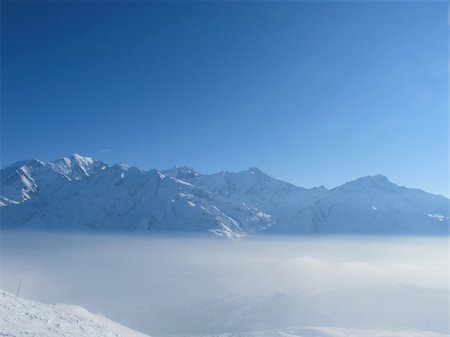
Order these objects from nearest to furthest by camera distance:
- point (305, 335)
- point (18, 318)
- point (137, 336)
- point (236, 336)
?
point (18, 318) < point (137, 336) < point (305, 335) < point (236, 336)

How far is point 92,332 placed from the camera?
48.0m

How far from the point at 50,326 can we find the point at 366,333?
157002 mm

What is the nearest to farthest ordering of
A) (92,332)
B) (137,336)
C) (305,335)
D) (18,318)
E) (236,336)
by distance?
(18,318), (92,332), (137,336), (305,335), (236,336)

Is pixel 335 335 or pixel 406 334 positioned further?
pixel 406 334

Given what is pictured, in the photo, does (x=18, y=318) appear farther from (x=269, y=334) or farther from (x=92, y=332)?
(x=269, y=334)

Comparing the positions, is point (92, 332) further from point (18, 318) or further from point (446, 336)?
point (446, 336)

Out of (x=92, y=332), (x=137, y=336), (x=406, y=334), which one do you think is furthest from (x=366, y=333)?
(x=92, y=332)

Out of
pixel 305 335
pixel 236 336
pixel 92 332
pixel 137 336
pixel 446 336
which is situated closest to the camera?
pixel 92 332

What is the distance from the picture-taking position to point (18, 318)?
4084 cm

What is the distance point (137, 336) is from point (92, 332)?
7125 cm

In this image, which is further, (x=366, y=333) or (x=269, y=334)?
(x=366, y=333)

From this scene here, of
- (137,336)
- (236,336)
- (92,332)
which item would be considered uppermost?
(92,332)


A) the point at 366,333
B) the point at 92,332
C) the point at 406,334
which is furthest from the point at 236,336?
the point at 92,332

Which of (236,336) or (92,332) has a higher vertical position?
(92,332)
